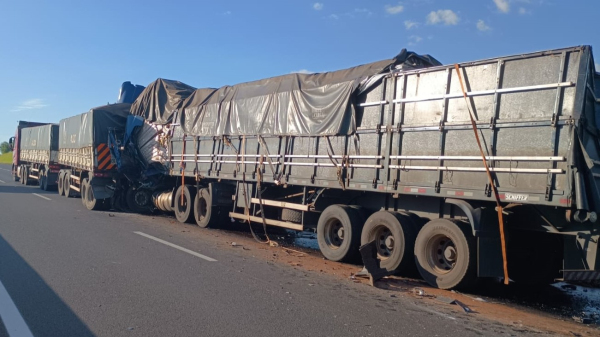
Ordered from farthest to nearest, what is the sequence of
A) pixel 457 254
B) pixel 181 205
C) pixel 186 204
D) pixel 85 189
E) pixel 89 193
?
pixel 85 189 → pixel 89 193 → pixel 181 205 → pixel 186 204 → pixel 457 254

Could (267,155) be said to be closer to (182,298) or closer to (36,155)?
(182,298)

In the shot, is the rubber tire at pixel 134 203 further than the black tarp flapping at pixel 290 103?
Yes

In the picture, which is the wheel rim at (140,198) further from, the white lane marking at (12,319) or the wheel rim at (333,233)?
the white lane marking at (12,319)

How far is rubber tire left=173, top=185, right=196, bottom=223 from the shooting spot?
48.8ft

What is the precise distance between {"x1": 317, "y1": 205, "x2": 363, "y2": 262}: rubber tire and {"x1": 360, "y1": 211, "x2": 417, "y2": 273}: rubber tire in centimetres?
66

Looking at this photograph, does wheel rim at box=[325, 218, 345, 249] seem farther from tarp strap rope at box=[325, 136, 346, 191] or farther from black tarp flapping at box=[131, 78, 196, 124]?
black tarp flapping at box=[131, 78, 196, 124]

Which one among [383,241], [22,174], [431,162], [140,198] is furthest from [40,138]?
[431,162]

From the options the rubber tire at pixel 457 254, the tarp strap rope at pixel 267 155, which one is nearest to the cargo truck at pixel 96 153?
the tarp strap rope at pixel 267 155

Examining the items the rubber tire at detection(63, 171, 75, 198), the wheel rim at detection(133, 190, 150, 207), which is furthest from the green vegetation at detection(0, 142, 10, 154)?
the wheel rim at detection(133, 190, 150, 207)

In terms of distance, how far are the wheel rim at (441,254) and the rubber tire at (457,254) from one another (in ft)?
0.20

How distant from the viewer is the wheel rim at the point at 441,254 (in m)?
7.78

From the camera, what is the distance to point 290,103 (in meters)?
11.1

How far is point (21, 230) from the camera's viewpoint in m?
11.6

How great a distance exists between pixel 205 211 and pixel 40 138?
17552 mm
